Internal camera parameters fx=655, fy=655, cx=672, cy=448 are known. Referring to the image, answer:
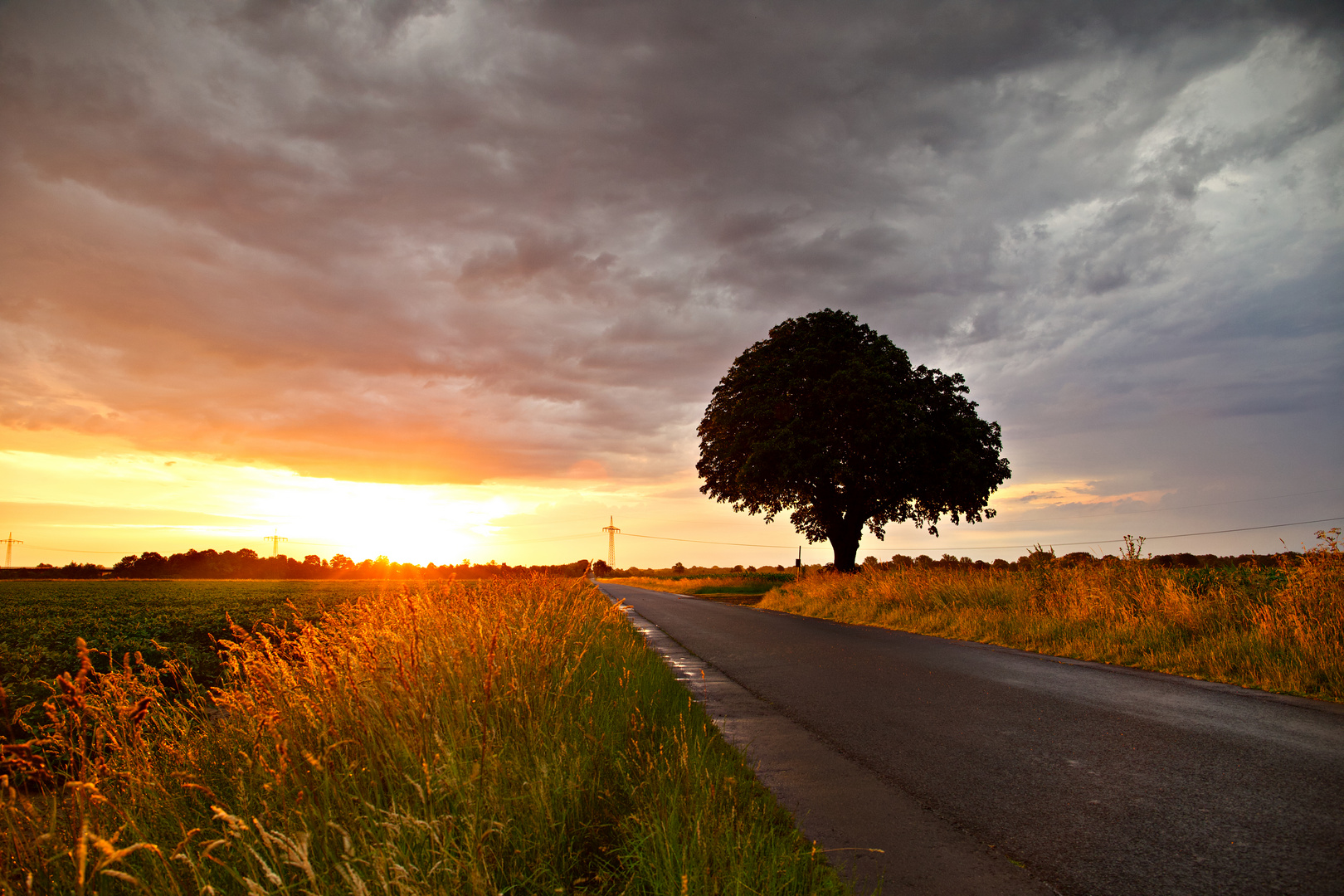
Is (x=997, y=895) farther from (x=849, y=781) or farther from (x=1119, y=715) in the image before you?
(x=1119, y=715)

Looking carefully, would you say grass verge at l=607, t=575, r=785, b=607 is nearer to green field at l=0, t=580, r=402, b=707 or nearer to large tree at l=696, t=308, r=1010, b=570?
large tree at l=696, t=308, r=1010, b=570

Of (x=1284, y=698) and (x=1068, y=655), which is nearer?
(x=1284, y=698)

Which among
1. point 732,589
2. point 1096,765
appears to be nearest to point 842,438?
point 732,589

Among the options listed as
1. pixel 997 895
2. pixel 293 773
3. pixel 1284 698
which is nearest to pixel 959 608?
pixel 1284 698

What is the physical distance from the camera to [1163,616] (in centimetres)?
1114

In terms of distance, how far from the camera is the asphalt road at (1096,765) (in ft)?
11.4

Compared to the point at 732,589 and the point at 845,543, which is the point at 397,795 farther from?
the point at 732,589

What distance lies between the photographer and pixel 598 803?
383 cm

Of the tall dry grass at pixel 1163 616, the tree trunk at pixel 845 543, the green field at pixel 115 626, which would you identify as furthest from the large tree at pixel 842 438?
the green field at pixel 115 626

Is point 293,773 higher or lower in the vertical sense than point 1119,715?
higher

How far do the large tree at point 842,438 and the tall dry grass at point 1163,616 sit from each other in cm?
958

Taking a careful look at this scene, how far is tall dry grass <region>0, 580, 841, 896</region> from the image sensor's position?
9.75ft

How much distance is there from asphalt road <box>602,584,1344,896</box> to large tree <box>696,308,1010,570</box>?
1763 centimetres

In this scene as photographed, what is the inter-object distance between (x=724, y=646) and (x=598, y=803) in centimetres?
931
